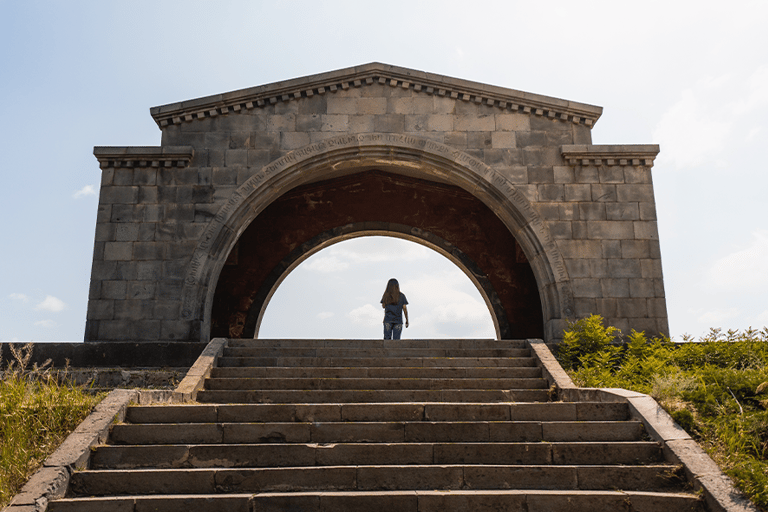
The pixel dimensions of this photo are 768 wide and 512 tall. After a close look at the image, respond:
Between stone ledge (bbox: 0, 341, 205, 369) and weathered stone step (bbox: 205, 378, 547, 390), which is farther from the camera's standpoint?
stone ledge (bbox: 0, 341, 205, 369)

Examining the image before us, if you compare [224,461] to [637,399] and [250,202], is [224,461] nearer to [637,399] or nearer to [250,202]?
[637,399]

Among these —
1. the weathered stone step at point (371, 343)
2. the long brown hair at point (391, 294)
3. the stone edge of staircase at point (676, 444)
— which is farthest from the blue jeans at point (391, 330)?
the stone edge of staircase at point (676, 444)

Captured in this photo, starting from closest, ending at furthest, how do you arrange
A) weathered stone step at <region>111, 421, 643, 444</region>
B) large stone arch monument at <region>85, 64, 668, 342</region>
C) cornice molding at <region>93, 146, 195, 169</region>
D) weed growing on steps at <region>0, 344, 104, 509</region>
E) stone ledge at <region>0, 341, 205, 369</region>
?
weed growing on steps at <region>0, 344, 104, 509</region>
weathered stone step at <region>111, 421, 643, 444</region>
stone ledge at <region>0, 341, 205, 369</region>
large stone arch monument at <region>85, 64, 668, 342</region>
cornice molding at <region>93, 146, 195, 169</region>

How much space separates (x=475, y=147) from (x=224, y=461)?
782cm

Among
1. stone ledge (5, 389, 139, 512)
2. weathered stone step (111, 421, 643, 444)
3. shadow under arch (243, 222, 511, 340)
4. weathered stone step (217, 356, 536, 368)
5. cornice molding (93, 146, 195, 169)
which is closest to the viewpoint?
stone ledge (5, 389, 139, 512)

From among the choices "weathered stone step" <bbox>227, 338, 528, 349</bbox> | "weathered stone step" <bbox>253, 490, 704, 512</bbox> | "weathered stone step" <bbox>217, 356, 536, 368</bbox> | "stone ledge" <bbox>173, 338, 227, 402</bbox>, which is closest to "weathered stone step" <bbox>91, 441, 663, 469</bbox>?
"weathered stone step" <bbox>253, 490, 704, 512</bbox>

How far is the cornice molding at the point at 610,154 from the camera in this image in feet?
36.2

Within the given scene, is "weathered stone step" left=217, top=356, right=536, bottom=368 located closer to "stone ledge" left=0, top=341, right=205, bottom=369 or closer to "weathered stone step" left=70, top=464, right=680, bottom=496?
"stone ledge" left=0, top=341, right=205, bottom=369

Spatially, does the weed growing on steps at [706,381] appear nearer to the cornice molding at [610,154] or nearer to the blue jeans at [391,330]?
the cornice molding at [610,154]

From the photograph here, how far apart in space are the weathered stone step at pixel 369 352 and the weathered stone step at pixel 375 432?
110 inches

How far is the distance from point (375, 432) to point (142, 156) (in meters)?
7.58

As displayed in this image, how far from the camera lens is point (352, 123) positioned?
450 inches

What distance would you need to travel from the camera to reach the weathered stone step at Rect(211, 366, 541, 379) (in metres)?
7.59

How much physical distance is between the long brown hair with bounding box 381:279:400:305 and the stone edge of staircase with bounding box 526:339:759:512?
545cm
